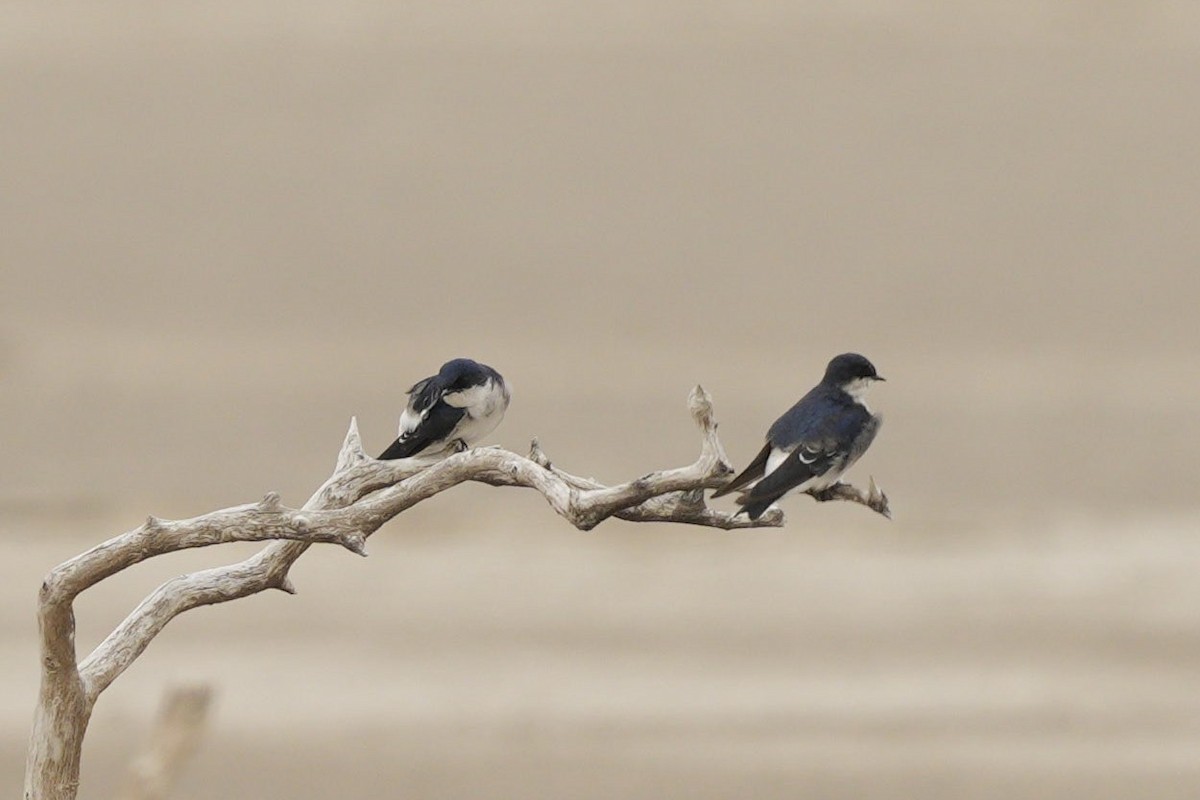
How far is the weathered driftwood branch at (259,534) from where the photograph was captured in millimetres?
7691

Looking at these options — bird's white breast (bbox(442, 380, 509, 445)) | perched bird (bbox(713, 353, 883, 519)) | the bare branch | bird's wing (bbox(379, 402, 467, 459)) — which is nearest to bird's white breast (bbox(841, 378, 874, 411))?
perched bird (bbox(713, 353, 883, 519))

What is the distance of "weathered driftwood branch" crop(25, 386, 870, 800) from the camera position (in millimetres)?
→ 7691

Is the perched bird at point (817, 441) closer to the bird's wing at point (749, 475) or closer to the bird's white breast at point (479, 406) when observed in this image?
the bird's wing at point (749, 475)

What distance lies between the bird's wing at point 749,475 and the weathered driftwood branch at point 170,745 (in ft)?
6.18

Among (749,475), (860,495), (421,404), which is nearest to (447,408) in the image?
(421,404)

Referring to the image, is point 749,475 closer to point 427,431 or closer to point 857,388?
point 857,388

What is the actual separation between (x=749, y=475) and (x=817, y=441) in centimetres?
35

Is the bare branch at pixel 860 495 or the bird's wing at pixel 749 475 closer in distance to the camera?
the bird's wing at pixel 749 475

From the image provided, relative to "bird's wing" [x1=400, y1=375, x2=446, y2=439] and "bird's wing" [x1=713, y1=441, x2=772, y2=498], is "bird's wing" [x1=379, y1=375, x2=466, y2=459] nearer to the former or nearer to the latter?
"bird's wing" [x1=400, y1=375, x2=446, y2=439]

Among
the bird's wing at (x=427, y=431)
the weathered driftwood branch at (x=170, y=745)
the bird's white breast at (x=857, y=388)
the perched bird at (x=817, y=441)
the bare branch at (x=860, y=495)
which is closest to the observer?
the weathered driftwood branch at (x=170, y=745)

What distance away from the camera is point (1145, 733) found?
18.8m

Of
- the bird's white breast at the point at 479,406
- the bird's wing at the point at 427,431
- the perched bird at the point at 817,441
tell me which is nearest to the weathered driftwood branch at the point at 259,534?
the perched bird at the point at 817,441

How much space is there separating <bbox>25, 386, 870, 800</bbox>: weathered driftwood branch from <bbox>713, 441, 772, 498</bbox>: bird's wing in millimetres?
49

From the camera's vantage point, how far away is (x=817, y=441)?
8.33m
